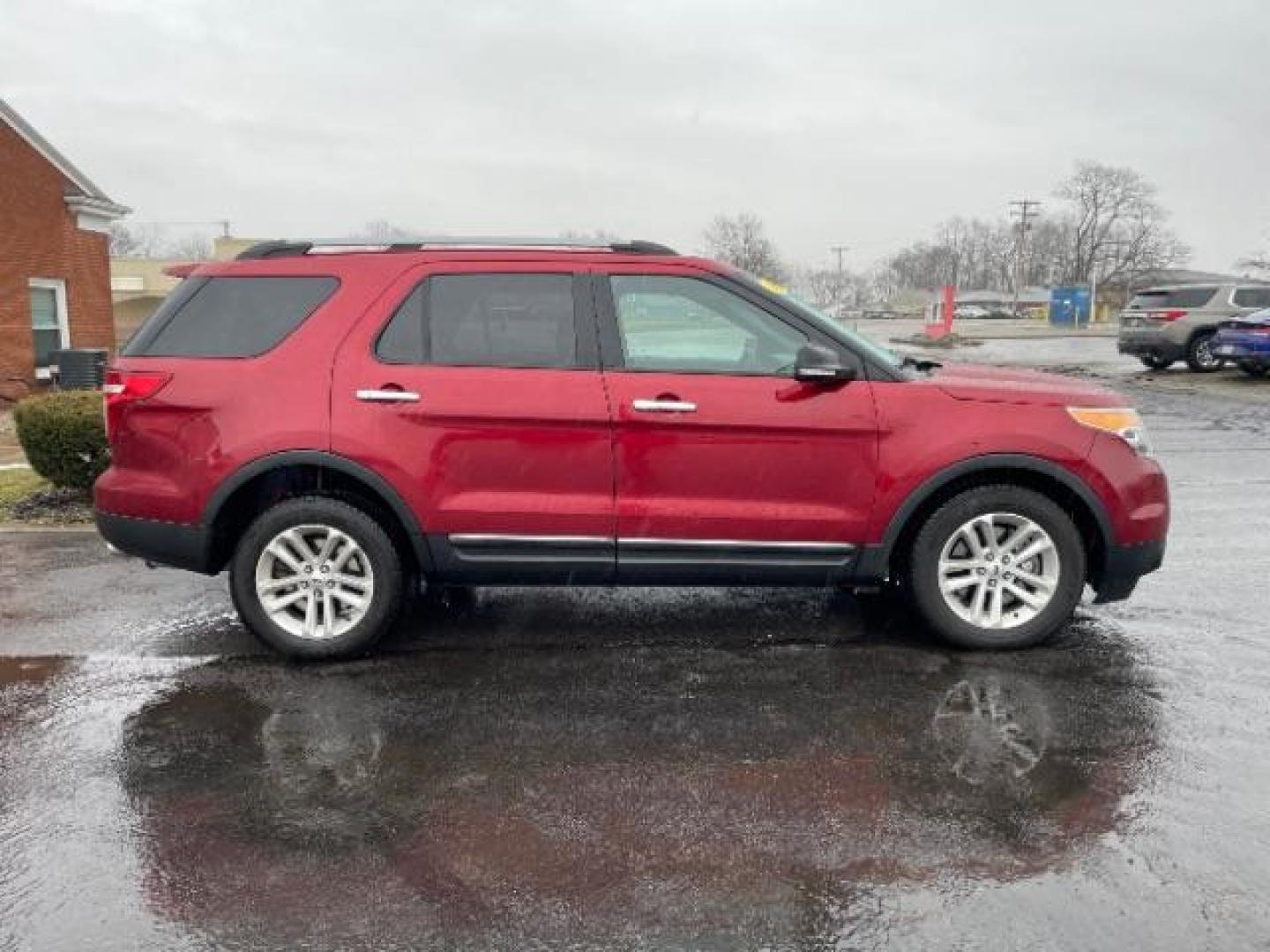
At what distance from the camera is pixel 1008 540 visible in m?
4.81

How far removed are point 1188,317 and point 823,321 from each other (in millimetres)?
20174

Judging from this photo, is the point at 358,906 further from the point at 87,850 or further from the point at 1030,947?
the point at 1030,947

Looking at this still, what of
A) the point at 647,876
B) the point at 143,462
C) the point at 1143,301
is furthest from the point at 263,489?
the point at 1143,301

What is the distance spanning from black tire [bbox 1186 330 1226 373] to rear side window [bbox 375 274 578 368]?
2075cm

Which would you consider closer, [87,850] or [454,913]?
[454,913]

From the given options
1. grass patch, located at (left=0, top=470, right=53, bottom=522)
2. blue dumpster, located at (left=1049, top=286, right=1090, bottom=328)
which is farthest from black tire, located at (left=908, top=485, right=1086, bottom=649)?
blue dumpster, located at (left=1049, top=286, right=1090, bottom=328)

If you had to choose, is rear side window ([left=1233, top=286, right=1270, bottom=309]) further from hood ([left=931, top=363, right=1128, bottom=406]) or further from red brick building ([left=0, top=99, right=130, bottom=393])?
red brick building ([left=0, top=99, right=130, bottom=393])

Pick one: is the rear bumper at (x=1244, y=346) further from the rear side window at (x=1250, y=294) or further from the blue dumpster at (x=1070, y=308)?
the blue dumpster at (x=1070, y=308)

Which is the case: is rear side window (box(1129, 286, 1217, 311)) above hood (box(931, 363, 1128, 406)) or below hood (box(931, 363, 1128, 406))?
above

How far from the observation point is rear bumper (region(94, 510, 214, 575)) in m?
4.77

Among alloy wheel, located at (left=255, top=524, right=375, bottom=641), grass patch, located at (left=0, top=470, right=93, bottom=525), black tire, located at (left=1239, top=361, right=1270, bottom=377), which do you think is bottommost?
grass patch, located at (left=0, top=470, right=93, bottom=525)

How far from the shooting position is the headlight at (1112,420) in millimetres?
4766

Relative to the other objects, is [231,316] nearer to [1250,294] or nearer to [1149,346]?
[1149,346]

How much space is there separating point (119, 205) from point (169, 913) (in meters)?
21.3
